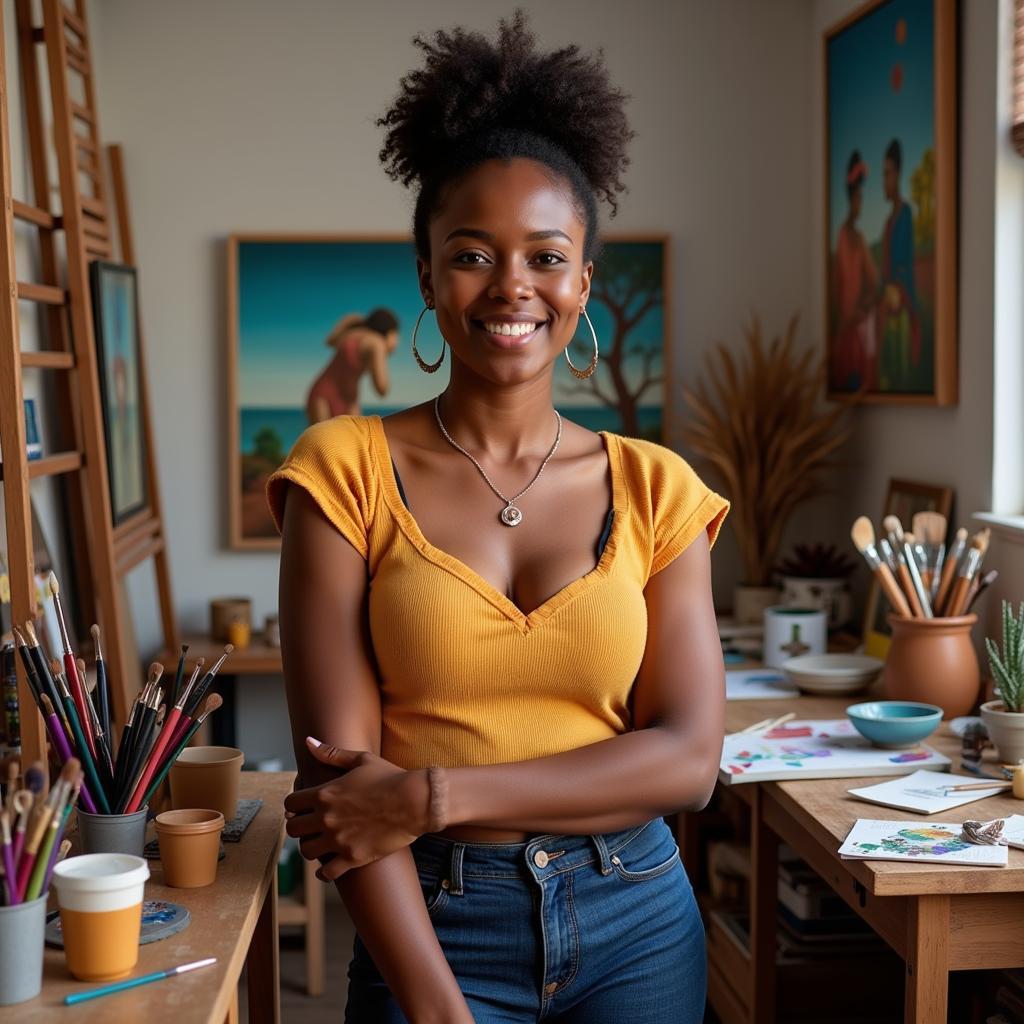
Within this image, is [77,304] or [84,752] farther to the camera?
[77,304]

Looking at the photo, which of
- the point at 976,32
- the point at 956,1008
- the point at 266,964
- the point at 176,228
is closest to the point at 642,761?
the point at 266,964

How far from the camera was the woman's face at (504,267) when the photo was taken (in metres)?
1.61

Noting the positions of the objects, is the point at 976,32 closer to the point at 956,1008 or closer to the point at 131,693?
the point at 956,1008

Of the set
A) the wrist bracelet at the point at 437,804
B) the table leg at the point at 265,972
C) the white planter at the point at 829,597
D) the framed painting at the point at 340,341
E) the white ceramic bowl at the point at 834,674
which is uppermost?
the framed painting at the point at 340,341

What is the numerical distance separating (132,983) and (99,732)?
346 mm

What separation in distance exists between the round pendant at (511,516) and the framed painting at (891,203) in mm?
1633

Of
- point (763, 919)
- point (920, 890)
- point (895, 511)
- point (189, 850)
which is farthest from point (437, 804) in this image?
point (895, 511)

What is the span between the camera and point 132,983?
131cm

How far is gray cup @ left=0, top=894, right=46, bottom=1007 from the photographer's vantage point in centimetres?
125

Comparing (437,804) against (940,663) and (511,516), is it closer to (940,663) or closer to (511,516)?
(511,516)

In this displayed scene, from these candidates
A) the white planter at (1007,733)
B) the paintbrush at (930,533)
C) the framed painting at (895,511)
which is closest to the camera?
the white planter at (1007,733)

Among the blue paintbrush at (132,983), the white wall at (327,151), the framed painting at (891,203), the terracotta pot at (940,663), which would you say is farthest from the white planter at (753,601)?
the blue paintbrush at (132,983)

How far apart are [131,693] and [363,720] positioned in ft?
6.57

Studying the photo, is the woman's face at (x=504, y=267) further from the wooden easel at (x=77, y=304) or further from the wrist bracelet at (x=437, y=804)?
the wooden easel at (x=77, y=304)
